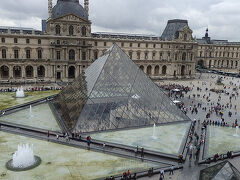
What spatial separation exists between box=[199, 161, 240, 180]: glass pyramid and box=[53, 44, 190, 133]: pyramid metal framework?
912 cm

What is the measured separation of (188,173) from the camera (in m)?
14.5

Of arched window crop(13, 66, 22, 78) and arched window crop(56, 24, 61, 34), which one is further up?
arched window crop(56, 24, 61, 34)

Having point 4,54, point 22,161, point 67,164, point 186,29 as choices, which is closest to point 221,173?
point 67,164

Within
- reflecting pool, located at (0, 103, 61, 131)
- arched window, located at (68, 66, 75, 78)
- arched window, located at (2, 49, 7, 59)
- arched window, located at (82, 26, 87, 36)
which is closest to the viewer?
reflecting pool, located at (0, 103, 61, 131)

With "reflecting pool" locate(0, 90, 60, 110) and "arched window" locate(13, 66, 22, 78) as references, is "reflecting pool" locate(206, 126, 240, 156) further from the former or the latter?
"arched window" locate(13, 66, 22, 78)

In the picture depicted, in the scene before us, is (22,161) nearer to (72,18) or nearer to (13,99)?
(13,99)

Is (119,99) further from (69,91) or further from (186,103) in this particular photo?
(186,103)

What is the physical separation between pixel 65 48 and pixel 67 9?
8.02 meters

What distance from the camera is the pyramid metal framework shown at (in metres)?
20.6

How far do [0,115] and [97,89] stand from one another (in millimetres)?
10597

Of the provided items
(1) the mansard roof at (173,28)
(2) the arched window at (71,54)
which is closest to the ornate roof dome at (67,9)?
(2) the arched window at (71,54)

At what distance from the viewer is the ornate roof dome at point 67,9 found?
48.6 m

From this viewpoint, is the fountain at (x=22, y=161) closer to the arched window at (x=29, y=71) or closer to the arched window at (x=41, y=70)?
the arched window at (x=29, y=71)

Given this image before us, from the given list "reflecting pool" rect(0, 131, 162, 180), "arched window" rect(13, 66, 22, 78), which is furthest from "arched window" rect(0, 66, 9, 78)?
"reflecting pool" rect(0, 131, 162, 180)
